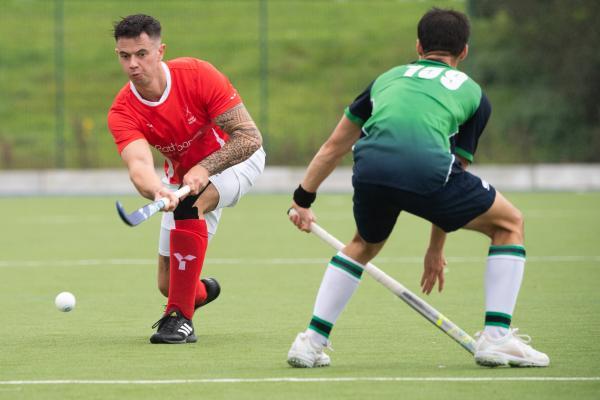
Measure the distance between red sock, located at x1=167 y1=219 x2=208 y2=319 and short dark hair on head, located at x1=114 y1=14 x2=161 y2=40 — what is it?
1.03 m

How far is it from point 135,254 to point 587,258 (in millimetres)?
4169

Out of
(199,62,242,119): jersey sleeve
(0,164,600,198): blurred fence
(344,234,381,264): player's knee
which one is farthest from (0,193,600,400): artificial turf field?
(0,164,600,198): blurred fence

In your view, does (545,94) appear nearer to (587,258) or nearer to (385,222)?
(587,258)

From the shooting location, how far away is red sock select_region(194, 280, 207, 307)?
720 cm

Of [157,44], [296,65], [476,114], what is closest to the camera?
[476,114]

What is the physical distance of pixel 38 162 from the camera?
2378cm

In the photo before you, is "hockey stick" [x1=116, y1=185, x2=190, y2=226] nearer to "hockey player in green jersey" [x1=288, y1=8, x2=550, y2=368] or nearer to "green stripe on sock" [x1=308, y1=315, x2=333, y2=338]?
"hockey player in green jersey" [x1=288, y1=8, x2=550, y2=368]

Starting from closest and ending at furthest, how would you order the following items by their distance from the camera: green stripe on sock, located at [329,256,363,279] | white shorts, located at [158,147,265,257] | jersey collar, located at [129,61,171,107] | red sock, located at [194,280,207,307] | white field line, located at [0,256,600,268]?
green stripe on sock, located at [329,256,363,279] → jersey collar, located at [129,61,171,107] → white shorts, located at [158,147,265,257] → red sock, located at [194,280,207,307] → white field line, located at [0,256,600,268]

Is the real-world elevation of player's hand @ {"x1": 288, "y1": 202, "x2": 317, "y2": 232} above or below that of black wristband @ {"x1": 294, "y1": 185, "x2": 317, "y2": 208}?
below

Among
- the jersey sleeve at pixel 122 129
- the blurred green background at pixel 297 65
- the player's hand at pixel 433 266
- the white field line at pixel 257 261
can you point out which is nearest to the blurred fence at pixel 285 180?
the blurred green background at pixel 297 65

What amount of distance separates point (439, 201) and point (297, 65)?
26.7 meters

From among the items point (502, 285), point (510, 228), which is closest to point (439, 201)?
point (510, 228)

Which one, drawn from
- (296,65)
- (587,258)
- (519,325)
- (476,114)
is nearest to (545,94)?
(296,65)

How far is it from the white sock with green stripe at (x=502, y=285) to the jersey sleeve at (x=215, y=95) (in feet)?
6.24
